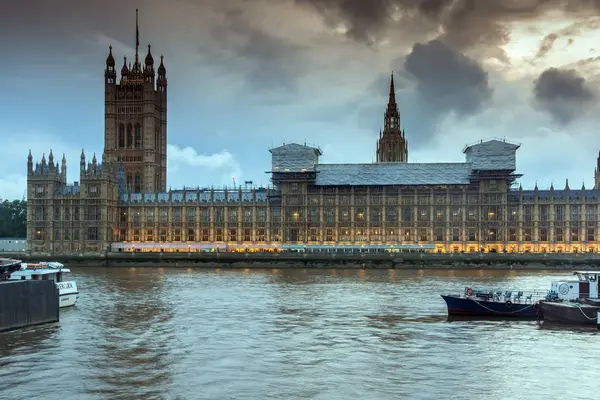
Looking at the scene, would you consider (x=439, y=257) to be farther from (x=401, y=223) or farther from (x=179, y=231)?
(x=179, y=231)

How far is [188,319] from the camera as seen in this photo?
193 ft

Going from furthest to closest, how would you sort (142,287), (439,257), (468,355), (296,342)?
(439,257) → (142,287) → (296,342) → (468,355)

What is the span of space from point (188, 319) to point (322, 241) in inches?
3899

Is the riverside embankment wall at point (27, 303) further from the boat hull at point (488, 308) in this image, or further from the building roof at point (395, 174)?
the building roof at point (395, 174)

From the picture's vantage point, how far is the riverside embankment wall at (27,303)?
160 ft

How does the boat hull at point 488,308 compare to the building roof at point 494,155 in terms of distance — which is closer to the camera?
the boat hull at point 488,308

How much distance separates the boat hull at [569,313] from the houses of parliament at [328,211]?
97.0 m

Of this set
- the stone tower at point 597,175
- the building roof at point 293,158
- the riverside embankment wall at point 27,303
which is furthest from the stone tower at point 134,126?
the riverside embankment wall at point 27,303

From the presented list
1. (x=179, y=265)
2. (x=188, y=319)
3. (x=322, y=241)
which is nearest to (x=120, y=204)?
(x=179, y=265)

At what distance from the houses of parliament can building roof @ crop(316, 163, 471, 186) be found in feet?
0.66

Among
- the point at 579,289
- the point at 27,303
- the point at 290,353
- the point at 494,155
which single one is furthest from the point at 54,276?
the point at 494,155

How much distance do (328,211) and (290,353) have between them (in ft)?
373

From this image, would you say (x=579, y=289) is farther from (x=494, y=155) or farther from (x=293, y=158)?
(x=293, y=158)

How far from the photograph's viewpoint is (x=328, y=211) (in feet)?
518
